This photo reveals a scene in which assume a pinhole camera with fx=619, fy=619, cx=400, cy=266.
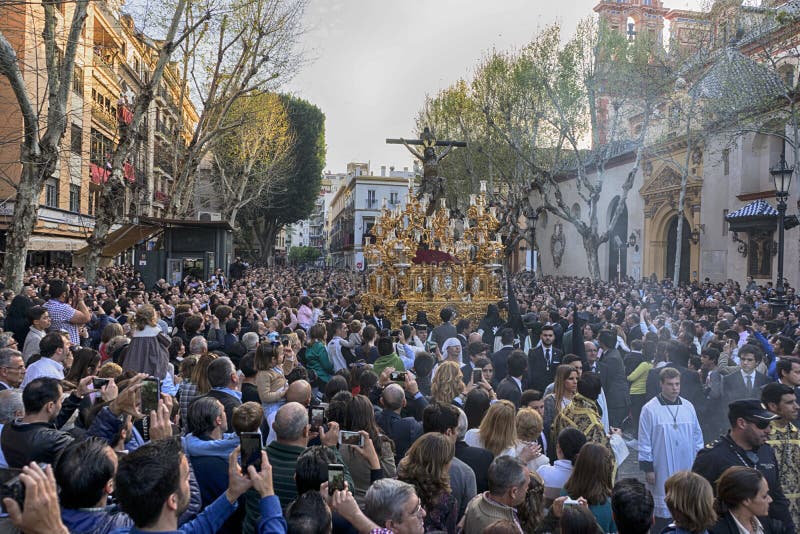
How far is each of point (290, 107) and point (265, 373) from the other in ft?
152

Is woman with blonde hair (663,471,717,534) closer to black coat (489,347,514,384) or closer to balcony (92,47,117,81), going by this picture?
black coat (489,347,514,384)

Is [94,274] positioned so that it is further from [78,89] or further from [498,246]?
[78,89]

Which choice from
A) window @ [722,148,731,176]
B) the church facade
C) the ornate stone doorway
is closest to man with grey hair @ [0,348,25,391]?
the church facade

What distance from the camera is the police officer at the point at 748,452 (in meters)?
4.42

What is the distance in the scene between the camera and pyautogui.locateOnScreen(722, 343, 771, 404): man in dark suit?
7113 mm

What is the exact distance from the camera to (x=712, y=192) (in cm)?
2942

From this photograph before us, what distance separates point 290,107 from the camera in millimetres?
49375

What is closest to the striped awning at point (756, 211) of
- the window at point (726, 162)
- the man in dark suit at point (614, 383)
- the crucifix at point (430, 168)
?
the window at point (726, 162)

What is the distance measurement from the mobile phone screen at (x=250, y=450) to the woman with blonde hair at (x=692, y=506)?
7.58ft

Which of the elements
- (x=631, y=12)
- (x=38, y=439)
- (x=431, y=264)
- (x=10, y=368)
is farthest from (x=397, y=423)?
(x=631, y=12)

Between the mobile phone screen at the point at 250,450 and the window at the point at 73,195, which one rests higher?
the window at the point at 73,195

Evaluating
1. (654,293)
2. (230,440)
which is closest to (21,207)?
(230,440)

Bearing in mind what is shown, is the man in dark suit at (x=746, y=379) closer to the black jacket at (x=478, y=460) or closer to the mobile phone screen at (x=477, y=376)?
the mobile phone screen at (x=477, y=376)

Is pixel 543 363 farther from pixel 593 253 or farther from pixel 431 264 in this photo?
pixel 593 253
